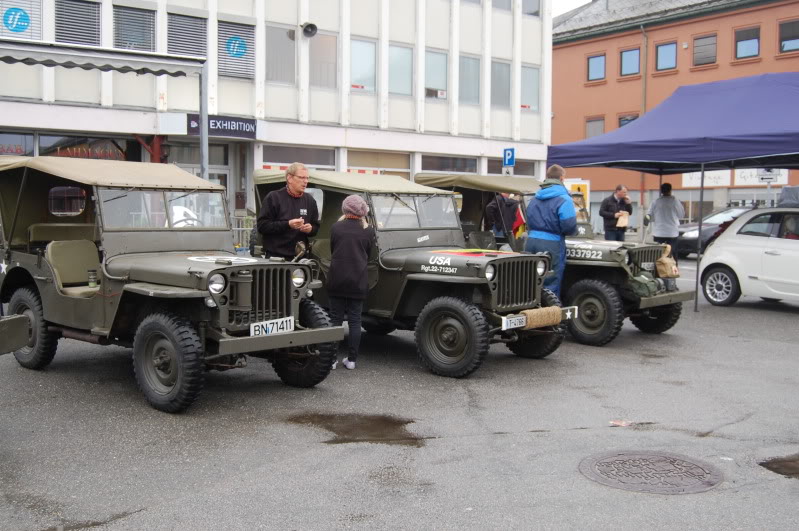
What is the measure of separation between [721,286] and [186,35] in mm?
14261

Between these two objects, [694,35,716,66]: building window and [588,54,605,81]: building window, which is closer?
[694,35,716,66]: building window

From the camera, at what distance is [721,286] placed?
1332cm

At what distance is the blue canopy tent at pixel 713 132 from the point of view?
39.1 ft

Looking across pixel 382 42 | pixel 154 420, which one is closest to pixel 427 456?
pixel 154 420

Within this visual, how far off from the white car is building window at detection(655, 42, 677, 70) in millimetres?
28459

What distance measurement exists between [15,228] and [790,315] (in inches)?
409

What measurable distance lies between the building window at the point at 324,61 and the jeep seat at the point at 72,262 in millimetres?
16303

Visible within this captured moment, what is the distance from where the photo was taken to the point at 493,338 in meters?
8.01

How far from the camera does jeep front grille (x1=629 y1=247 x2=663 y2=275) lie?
9859 millimetres

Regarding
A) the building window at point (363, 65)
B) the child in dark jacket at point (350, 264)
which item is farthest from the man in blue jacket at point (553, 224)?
the building window at point (363, 65)

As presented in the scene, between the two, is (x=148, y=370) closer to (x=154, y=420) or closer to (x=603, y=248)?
(x=154, y=420)

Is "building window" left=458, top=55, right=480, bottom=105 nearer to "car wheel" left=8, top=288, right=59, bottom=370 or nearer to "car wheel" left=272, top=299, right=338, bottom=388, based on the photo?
"car wheel" left=8, top=288, right=59, bottom=370

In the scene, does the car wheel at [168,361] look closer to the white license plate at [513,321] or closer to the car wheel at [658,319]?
the white license plate at [513,321]

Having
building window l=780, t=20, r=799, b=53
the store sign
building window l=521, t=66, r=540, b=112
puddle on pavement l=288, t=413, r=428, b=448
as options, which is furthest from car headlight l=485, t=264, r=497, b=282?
building window l=780, t=20, r=799, b=53
